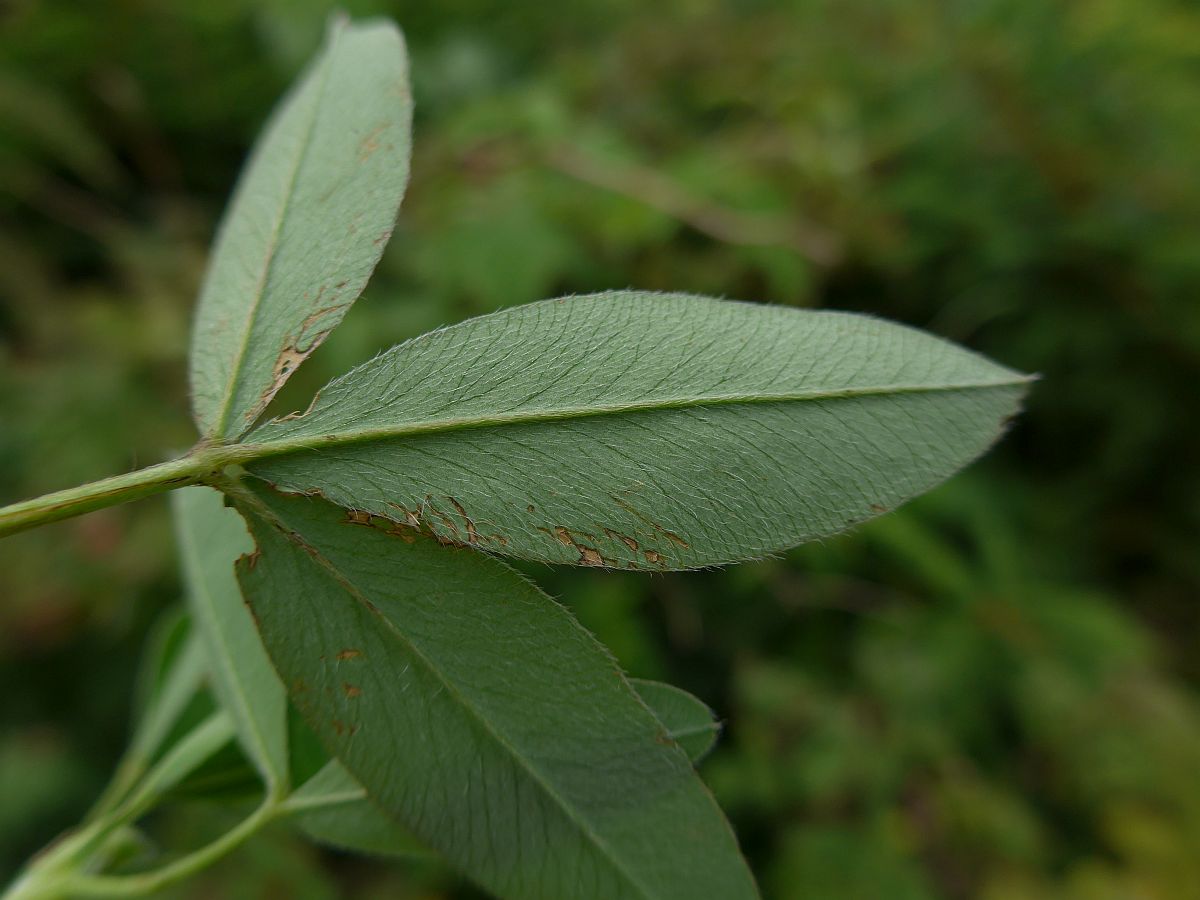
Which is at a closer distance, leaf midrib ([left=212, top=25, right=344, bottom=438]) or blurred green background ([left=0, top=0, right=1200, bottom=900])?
leaf midrib ([left=212, top=25, right=344, bottom=438])

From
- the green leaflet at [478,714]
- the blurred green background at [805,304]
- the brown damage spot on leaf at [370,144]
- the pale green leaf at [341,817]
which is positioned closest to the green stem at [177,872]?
the pale green leaf at [341,817]

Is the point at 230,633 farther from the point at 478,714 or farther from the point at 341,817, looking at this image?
the point at 478,714

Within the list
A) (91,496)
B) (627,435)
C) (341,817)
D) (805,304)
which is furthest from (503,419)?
(805,304)

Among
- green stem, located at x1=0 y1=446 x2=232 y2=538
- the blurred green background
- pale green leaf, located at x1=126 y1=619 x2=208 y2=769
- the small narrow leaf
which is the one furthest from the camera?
the blurred green background

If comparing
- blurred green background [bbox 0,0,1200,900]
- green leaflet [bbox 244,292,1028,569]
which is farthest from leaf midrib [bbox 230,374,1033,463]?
blurred green background [bbox 0,0,1200,900]

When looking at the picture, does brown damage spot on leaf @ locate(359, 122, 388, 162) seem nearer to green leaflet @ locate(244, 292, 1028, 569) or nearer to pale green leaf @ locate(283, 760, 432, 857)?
green leaflet @ locate(244, 292, 1028, 569)

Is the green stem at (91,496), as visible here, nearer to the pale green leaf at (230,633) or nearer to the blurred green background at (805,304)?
the pale green leaf at (230,633)

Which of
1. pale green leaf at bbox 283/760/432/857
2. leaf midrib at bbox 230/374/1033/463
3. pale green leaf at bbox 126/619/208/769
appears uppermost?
leaf midrib at bbox 230/374/1033/463

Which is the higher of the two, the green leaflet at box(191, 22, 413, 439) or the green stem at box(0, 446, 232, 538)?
the green leaflet at box(191, 22, 413, 439)
